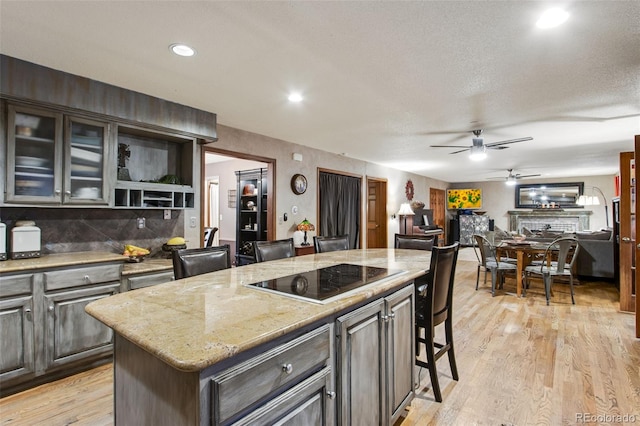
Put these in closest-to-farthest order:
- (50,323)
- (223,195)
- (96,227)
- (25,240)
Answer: (50,323) < (25,240) < (96,227) < (223,195)

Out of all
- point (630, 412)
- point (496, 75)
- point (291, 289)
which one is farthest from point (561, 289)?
point (291, 289)

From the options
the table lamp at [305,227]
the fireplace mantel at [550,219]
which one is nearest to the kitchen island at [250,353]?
the table lamp at [305,227]

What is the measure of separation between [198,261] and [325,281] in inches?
36.3

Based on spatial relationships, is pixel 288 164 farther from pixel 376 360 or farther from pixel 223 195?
pixel 376 360

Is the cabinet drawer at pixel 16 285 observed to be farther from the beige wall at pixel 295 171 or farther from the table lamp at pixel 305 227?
the table lamp at pixel 305 227

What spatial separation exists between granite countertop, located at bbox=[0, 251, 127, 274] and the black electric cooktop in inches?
68.8

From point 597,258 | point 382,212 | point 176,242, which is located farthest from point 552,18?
point 382,212

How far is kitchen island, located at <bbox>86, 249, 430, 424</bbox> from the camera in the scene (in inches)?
37.2

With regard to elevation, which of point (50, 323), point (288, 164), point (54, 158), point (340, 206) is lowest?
point (50, 323)

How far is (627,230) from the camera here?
393cm

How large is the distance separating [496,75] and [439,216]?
9.10 metres

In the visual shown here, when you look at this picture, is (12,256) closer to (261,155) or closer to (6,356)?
(6,356)

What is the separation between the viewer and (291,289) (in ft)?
5.25

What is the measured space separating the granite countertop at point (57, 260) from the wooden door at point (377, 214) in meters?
5.51
